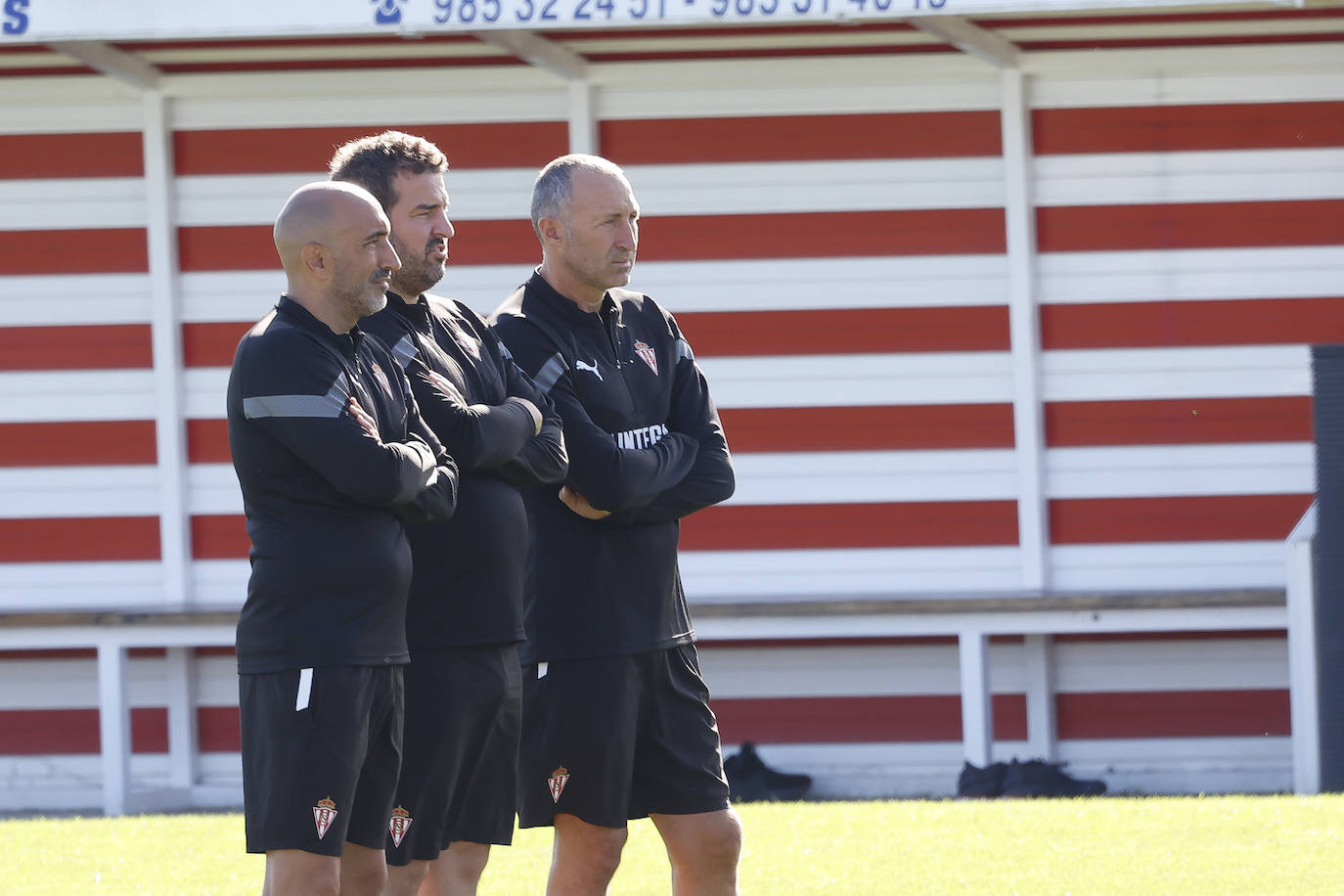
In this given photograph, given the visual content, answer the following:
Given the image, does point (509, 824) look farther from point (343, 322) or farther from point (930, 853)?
point (930, 853)

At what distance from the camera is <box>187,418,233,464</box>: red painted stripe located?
8.11m

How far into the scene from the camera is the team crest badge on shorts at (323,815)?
3.12 m

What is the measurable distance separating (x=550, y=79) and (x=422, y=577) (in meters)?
4.75

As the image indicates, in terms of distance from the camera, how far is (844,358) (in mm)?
7855

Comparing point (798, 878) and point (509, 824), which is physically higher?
point (509, 824)

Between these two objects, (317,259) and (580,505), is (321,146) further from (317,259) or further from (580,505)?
(317,259)

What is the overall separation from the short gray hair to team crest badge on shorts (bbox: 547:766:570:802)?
110 centimetres

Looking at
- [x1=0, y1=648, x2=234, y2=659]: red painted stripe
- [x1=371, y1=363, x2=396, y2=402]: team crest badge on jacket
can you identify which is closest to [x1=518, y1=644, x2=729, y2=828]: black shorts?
[x1=371, y1=363, x2=396, y2=402]: team crest badge on jacket

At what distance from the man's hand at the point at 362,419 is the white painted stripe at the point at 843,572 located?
15.1ft

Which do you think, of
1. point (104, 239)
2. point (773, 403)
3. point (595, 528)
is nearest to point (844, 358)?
point (773, 403)

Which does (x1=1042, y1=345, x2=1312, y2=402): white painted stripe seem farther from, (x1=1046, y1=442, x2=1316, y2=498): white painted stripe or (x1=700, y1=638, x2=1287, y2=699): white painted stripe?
→ (x1=700, y1=638, x2=1287, y2=699): white painted stripe

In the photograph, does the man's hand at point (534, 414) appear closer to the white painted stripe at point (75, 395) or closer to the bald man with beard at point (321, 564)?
the bald man with beard at point (321, 564)

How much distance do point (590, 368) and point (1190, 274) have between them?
4.43 meters

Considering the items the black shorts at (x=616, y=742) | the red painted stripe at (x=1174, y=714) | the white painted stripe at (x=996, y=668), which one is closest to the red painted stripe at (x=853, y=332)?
the white painted stripe at (x=996, y=668)
